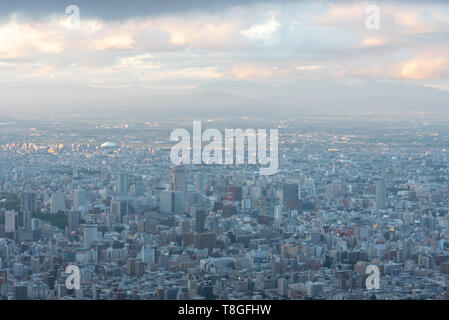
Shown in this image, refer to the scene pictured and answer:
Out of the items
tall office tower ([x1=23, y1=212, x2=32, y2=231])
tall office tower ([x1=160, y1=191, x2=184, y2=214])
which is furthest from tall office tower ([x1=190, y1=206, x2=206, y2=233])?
tall office tower ([x1=23, y1=212, x2=32, y2=231])

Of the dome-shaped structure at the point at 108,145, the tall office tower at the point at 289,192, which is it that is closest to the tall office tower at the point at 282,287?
the tall office tower at the point at 289,192

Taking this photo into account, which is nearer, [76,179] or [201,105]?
[76,179]

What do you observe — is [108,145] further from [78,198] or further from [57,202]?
[57,202]

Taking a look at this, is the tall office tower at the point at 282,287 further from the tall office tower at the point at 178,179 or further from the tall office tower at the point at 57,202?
the tall office tower at the point at 178,179

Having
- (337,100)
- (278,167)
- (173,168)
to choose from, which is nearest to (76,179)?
(173,168)

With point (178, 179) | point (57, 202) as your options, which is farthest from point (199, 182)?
point (57, 202)
